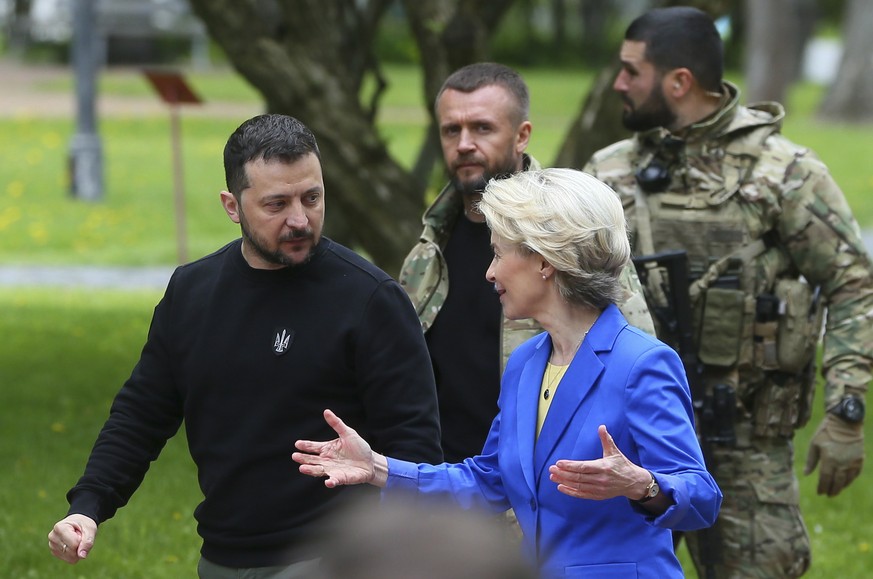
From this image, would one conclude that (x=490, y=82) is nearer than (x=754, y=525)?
Yes

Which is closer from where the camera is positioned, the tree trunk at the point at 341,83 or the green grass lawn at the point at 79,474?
the green grass lawn at the point at 79,474

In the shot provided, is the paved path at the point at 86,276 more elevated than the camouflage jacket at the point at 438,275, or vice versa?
the camouflage jacket at the point at 438,275

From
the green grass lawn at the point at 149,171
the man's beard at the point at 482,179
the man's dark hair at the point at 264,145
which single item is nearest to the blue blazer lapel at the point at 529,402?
the man's dark hair at the point at 264,145

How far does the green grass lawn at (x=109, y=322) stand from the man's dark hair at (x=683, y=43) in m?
2.79

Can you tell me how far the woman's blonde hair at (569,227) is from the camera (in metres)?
3.31

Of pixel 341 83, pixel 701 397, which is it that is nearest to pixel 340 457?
pixel 701 397

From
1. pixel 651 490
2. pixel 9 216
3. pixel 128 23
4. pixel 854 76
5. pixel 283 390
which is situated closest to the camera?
pixel 651 490

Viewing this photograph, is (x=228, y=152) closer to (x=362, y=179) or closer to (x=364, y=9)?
(x=362, y=179)

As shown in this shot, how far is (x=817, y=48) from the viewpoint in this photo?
7525 centimetres

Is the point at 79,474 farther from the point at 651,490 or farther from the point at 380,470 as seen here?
the point at 651,490

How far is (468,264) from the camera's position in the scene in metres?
4.91

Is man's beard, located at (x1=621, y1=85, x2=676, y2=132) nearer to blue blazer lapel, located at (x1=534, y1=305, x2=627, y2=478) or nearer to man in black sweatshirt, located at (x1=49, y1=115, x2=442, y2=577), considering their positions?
man in black sweatshirt, located at (x1=49, y1=115, x2=442, y2=577)

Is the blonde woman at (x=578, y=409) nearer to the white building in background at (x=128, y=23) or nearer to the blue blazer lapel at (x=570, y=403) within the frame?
the blue blazer lapel at (x=570, y=403)

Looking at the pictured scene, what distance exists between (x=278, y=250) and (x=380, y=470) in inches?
26.7
